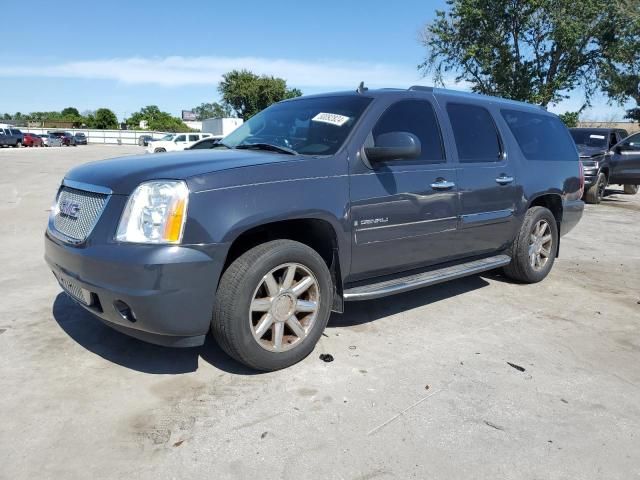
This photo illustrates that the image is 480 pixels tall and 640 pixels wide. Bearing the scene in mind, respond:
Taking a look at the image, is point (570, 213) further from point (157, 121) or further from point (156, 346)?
point (157, 121)

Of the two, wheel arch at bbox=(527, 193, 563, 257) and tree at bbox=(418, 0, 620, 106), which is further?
tree at bbox=(418, 0, 620, 106)

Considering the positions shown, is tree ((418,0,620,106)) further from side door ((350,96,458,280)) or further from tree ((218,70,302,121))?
tree ((218,70,302,121))

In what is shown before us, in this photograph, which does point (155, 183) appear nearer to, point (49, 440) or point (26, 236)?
point (49, 440)

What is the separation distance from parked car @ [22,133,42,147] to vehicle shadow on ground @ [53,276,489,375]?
50938 millimetres

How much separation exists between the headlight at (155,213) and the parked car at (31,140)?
5229 cm

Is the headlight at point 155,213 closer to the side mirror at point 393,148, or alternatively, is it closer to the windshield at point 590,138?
the side mirror at point 393,148

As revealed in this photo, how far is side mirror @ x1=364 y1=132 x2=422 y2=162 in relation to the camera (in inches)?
141

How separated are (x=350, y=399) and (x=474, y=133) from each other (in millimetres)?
2816

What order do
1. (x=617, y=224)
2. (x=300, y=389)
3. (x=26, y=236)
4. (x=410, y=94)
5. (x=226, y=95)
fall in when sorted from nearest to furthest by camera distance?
(x=300, y=389) → (x=410, y=94) → (x=26, y=236) → (x=617, y=224) → (x=226, y=95)

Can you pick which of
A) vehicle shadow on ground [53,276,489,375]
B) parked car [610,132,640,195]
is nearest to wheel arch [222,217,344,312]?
vehicle shadow on ground [53,276,489,375]

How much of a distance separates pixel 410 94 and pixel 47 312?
3.40 m

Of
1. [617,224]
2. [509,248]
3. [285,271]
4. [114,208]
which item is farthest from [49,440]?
[617,224]

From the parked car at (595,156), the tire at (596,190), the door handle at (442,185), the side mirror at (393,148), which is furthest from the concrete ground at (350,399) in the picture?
the tire at (596,190)

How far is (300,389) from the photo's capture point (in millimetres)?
3146
